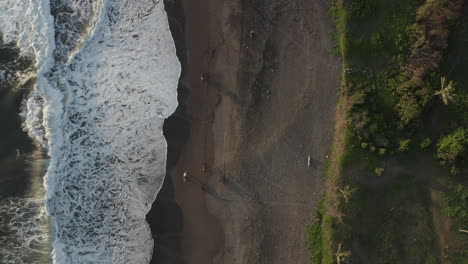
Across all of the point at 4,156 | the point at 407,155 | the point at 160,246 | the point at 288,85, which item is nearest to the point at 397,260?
the point at 407,155

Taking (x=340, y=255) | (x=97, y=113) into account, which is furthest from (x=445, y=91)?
(x=97, y=113)

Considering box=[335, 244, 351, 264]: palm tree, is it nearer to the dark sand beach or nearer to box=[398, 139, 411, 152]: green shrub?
the dark sand beach

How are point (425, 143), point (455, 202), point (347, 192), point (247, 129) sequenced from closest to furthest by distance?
point (347, 192), point (425, 143), point (455, 202), point (247, 129)

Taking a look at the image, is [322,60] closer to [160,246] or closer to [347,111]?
[347,111]

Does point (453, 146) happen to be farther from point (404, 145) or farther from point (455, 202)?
point (455, 202)

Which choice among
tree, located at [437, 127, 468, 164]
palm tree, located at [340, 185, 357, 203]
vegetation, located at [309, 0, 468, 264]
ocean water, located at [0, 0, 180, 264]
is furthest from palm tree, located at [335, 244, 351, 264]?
ocean water, located at [0, 0, 180, 264]

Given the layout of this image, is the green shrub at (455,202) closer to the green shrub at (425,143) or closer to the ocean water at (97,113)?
the green shrub at (425,143)
